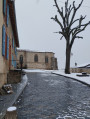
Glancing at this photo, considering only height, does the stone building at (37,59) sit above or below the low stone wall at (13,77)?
above

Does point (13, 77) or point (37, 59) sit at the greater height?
point (37, 59)

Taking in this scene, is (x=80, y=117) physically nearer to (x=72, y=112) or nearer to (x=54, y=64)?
(x=72, y=112)

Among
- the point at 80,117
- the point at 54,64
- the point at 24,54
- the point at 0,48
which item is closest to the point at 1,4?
the point at 0,48

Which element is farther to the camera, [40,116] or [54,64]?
[54,64]

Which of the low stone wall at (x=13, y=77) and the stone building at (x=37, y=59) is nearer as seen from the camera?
the low stone wall at (x=13, y=77)

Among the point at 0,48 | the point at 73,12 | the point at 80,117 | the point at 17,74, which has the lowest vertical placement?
the point at 80,117

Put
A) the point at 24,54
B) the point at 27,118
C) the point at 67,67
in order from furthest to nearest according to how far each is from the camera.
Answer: the point at 24,54, the point at 67,67, the point at 27,118

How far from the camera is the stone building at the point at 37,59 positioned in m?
45.9

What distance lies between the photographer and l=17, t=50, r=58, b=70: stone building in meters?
45.9

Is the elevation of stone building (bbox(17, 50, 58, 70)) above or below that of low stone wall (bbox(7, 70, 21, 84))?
above

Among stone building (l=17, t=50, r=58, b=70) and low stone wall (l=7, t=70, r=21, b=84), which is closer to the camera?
low stone wall (l=7, t=70, r=21, b=84)

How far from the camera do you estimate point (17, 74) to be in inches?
411

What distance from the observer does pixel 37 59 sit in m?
47.1

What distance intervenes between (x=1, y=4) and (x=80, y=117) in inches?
257
